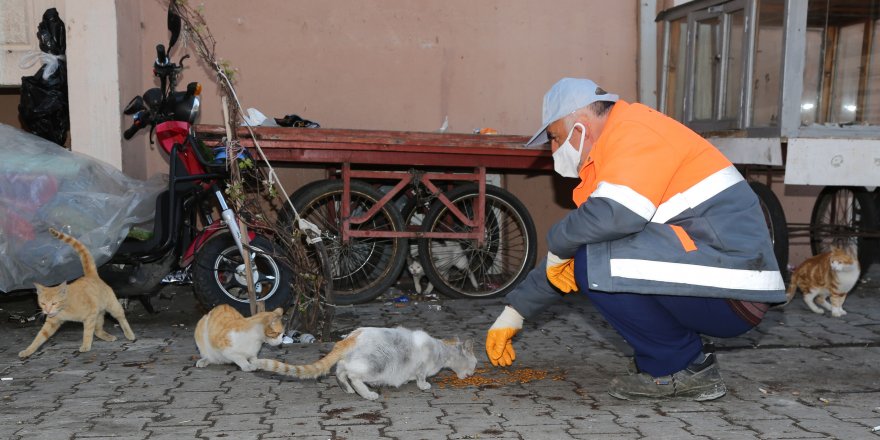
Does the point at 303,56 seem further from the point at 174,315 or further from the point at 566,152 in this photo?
the point at 566,152

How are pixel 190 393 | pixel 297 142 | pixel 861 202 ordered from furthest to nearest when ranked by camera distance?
pixel 861 202 < pixel 297 142 < pixel 190 393

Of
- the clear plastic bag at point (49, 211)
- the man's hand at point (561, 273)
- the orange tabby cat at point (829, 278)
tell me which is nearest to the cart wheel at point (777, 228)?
the orange tabby cat at point (829, 278)

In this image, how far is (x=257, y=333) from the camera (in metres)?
4.57

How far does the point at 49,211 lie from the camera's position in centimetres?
539

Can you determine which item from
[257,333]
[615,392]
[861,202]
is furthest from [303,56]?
[861,202]

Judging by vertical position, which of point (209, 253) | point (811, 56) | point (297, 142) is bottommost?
point (209, 253)

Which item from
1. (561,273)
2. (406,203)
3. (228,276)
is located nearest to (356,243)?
(406,203)

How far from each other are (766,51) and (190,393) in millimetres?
5198

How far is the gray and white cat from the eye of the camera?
22.8ft

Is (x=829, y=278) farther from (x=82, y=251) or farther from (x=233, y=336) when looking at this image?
(x=82, y=251)

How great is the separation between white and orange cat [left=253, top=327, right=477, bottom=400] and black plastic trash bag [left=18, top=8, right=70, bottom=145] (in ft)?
11.9

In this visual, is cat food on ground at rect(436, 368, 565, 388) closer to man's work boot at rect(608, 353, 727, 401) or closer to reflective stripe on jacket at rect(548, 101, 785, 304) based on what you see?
man's work boot at rect(608, 353, 727, 401)

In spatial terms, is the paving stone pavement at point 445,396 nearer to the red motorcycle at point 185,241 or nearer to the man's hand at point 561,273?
the red motorcycle at point 185,241

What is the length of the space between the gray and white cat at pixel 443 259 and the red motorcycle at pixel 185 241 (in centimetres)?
141
